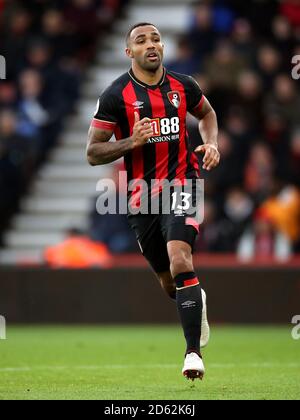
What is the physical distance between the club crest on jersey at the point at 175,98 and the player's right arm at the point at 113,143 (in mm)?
335

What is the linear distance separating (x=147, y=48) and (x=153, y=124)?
0.56 meters

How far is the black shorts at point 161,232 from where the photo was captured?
800 cm

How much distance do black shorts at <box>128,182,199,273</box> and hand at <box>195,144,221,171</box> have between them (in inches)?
12.5

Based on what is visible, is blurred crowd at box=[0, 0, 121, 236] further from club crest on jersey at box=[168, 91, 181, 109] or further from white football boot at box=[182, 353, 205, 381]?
white football boot at box=[182, 353, 205, 381]

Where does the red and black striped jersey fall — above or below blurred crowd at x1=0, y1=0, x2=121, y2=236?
below

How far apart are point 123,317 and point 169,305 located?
59 cm

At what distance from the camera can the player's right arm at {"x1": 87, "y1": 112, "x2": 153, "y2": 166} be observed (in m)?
7.97

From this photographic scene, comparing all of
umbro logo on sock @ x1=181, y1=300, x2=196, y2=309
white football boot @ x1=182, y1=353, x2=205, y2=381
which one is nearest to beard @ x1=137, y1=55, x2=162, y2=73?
umbro logo on sock @ x1=181, y1=300, x2=196, y2=309

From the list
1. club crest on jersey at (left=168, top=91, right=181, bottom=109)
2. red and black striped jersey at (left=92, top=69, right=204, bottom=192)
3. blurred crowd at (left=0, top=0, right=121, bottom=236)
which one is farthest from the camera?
blurred crowd at (left=0, top=0, right=121, bottom=236)

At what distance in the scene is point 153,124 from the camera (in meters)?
8.25

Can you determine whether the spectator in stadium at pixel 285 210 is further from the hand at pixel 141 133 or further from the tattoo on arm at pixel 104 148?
the hand at pixel 141 133

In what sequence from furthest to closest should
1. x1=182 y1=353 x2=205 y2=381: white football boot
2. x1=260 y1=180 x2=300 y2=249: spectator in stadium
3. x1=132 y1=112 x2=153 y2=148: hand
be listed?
x1=260 y1=180 x2=300 y2=249: spectator in stadium
x1=132 y1=112 x2=153 y2=148: hand
x1=182 y1=353 x2=205 y2=381: white football boot
